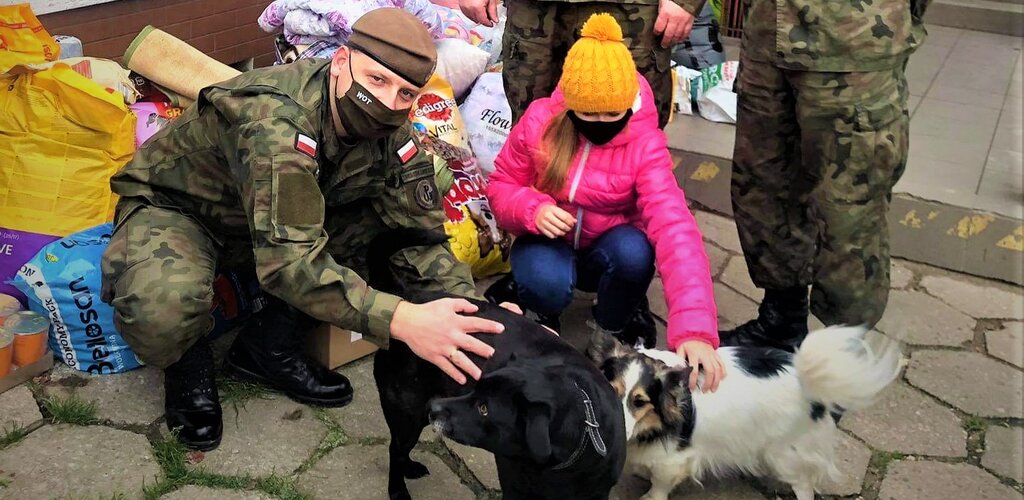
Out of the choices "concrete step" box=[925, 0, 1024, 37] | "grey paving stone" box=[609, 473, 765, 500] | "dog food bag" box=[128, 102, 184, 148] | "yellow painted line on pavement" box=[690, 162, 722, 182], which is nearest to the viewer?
"grey paving stone" box=[609, 473, 765, 500]

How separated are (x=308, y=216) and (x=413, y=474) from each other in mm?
823

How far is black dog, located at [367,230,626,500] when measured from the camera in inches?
72.1

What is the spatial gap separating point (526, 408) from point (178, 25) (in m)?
3.49

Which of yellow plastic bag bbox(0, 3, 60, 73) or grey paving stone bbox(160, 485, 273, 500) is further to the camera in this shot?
yellow plastic bag bbox(0, 3, 60, 73)

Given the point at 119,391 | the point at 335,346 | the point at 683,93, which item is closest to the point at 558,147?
the point at 335,346

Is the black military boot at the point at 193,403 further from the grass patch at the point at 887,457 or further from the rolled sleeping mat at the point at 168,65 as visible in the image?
the grass patch at the point at 887,457

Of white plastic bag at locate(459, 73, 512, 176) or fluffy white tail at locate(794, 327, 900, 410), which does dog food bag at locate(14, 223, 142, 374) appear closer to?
white plastic bag at locate(459, 73, 512, 176)

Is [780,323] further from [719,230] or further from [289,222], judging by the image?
[289,222]

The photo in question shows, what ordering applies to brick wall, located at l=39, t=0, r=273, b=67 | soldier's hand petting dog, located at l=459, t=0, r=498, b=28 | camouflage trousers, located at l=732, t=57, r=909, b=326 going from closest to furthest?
camouflage trousers, located at l=732, t=57, r=909, b=326 < soldier's hand petting dog, located at l=459, t=0, r=498, b=28 < brick wall, located at l=39, t=0, r=273, b=67

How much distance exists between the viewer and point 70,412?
2.76 m

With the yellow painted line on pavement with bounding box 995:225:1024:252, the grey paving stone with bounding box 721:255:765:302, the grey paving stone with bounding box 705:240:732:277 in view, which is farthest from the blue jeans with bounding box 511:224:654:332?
the yellow painted line on pavement with bounding box 995:225:1024:252

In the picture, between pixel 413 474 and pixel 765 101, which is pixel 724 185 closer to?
pixel 765 101

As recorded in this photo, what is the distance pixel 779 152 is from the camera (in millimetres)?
3045

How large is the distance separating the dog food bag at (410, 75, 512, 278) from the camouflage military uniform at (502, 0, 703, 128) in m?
0.44
